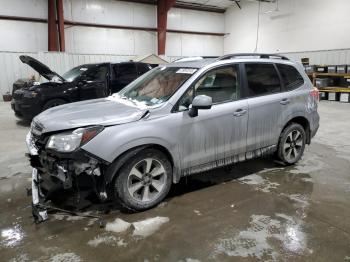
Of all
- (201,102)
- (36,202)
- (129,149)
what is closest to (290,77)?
(201,102)

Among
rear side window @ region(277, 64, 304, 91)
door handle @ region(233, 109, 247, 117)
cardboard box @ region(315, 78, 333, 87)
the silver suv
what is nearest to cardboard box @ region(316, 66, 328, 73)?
cardboard box @ region(315, 78, 333, 87)

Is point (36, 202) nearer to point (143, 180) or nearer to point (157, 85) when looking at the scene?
point (143, 180)

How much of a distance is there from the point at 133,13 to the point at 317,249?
16.9 meters

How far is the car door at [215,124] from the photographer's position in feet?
10.9

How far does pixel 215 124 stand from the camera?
346cm

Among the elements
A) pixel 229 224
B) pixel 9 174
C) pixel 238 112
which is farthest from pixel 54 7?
pixel 229 224

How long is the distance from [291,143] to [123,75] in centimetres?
503

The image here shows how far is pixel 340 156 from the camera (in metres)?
5.03

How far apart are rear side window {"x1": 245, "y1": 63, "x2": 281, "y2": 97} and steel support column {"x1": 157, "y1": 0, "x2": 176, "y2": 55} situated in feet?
46.2

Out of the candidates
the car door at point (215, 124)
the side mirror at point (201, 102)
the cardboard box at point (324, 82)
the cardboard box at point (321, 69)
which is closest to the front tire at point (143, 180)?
the car door at point (215, 124)

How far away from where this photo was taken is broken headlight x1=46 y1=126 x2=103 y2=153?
2.78 meters

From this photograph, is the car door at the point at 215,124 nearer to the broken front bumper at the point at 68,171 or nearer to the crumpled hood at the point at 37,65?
the broken front bumper at the point at 68,171

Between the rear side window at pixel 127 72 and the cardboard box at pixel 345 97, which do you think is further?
the cardboard box at pixel 345 97

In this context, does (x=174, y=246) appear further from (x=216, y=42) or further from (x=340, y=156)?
(x=216, y=42)
